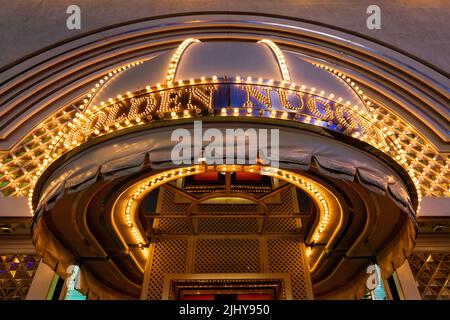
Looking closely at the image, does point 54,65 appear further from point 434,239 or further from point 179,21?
point 434,239

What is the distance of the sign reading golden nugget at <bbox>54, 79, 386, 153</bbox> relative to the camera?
4.50 metres

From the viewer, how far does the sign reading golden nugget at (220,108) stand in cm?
450

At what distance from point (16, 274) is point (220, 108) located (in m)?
4.84

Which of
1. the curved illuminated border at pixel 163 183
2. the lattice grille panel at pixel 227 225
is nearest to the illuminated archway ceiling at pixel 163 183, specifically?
the curved illuminated border at pixel 163 183

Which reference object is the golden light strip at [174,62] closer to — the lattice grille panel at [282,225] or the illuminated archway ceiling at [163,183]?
the illuminated archway ceiling at [163,183]

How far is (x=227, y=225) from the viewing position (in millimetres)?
6852

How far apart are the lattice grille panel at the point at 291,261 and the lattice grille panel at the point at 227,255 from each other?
26 cm

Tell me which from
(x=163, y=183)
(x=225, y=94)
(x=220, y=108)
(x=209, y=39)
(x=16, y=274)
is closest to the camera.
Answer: (x=220, y=108)

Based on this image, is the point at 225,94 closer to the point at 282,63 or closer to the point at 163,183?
the point at 282,63

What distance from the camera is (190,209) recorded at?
19.8 ft

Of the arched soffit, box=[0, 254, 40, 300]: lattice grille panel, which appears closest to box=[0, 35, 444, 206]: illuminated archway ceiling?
the arched soffit

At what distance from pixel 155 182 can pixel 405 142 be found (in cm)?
544

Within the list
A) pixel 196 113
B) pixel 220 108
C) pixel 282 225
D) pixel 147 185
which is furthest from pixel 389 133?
pixel 147 185
